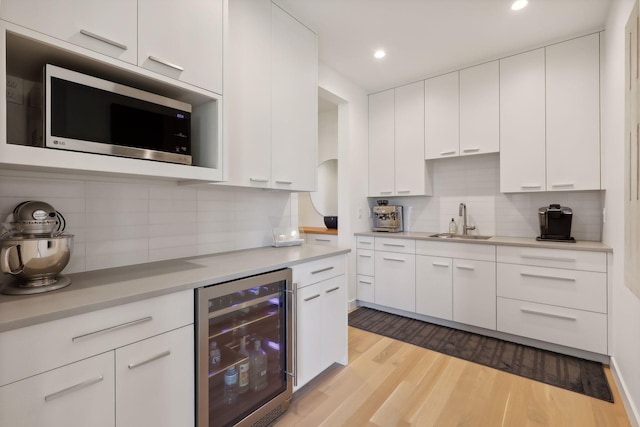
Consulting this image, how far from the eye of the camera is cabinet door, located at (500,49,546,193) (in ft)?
8.85

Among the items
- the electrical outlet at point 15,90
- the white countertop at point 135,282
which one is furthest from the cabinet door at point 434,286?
the electrical outlet at point 15,90

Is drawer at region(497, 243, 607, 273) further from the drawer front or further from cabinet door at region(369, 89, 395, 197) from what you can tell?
cabinet door at region(369, 89, 395, 197)

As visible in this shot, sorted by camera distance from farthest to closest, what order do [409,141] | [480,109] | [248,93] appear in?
[409,141] < [480,109] < [248,93]

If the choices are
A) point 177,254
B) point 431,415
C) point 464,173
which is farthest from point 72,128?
point 464,173

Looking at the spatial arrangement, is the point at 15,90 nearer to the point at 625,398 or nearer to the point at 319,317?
the point at 319,317

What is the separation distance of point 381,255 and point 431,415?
1803 mm

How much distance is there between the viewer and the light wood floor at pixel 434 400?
168 cm

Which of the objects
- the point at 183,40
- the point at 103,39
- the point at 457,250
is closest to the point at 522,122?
the point at 457,250

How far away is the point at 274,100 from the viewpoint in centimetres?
211

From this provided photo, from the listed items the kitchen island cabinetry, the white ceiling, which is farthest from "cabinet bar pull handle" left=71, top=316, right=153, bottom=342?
the white ceiling

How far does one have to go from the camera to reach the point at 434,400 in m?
1.87

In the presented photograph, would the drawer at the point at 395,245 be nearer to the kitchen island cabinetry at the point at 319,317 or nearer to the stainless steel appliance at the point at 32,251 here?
the kitchen island cabinetry at the point at 319,317

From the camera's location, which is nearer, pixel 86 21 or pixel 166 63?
pixel 86 21

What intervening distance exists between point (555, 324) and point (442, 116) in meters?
2.20
